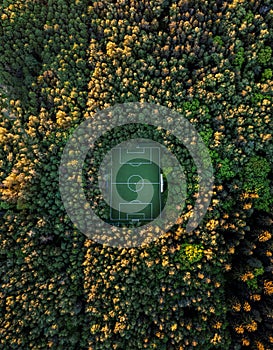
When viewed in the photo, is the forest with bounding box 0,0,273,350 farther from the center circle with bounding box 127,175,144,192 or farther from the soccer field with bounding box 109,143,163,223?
the center circle with bounding box 127,175,144,192

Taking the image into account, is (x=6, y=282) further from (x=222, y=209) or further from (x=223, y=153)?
(x=223, y=153)

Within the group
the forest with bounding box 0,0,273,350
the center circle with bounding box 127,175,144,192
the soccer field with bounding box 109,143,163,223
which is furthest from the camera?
the center circle with bounding box 127,175,144,192

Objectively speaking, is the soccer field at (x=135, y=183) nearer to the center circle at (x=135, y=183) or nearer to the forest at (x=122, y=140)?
the center circle at (x=135, y=183)

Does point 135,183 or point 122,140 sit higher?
point 122,140

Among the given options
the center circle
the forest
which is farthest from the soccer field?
the forest

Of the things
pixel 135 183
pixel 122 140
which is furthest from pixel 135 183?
pixel 122 140

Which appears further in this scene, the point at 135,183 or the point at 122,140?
the point at 135,183

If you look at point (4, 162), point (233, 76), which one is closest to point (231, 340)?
point (233, 76)

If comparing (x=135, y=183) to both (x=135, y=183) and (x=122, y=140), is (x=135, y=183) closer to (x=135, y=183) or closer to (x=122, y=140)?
(x=135, y=183)

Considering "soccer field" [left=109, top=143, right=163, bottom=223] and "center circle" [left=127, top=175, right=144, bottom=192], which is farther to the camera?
"center circle" [left=127, top=175, right=144, bottom=192]
